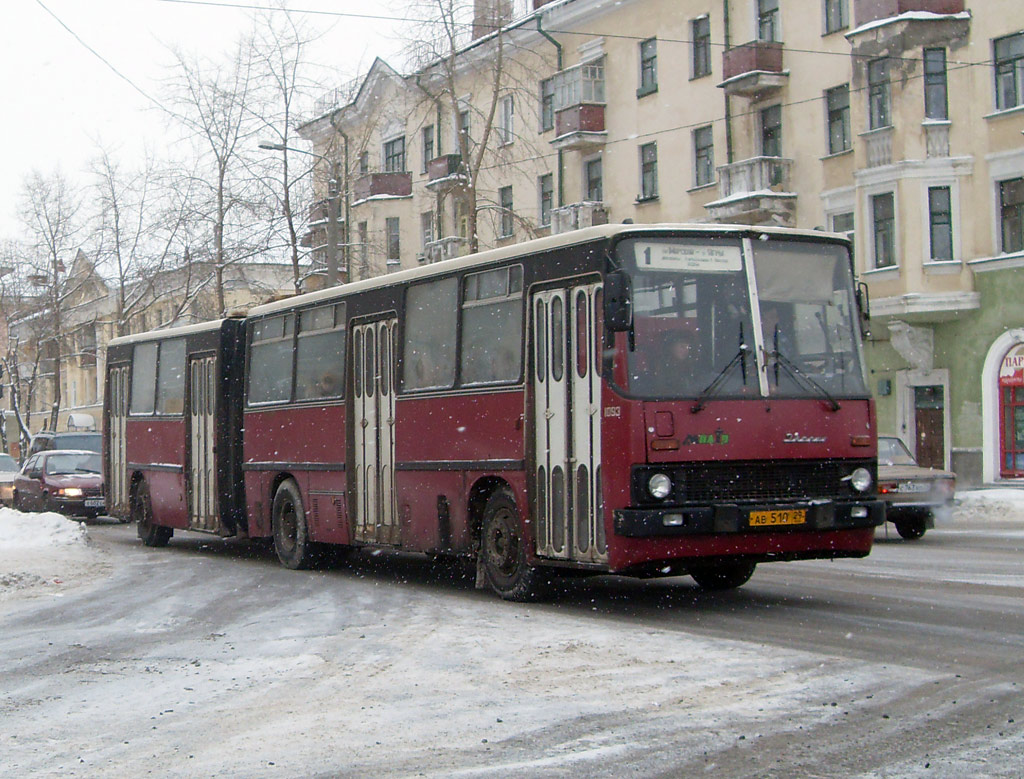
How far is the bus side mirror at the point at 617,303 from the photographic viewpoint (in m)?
11.1

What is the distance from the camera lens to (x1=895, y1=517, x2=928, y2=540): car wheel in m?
21.5

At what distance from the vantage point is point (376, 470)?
15367mm

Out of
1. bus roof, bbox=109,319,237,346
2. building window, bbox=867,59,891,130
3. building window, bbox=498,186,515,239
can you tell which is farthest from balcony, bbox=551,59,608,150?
bus roof, bbox=109,319,237,346

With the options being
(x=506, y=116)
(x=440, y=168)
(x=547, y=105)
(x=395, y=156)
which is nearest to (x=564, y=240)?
(x=547, y=105)

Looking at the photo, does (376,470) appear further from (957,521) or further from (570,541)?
(957,521)

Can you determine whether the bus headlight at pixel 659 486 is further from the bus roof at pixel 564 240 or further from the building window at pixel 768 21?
the building window at pixel 768 21

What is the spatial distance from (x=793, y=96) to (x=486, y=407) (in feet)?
87.9

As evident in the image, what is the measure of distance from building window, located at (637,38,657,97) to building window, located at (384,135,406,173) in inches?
549

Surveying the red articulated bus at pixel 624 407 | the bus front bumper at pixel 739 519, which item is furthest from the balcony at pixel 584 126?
the bus front bumper at pixel 739 519

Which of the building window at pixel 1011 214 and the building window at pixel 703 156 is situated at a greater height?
the building window at pixel 703 156

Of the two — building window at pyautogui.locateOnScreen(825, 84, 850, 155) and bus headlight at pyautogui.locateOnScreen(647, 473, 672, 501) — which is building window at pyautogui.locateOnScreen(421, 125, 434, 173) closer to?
building window at pyautogui.locateOnScreen(825, 84, 850, 155)

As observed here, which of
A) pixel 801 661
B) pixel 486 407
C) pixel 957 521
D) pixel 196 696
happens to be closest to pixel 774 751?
pixel 801 661

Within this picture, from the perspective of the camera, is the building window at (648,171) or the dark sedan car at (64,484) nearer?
the dark sedan car at (64,484)

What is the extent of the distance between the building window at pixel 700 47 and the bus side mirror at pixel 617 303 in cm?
3076
